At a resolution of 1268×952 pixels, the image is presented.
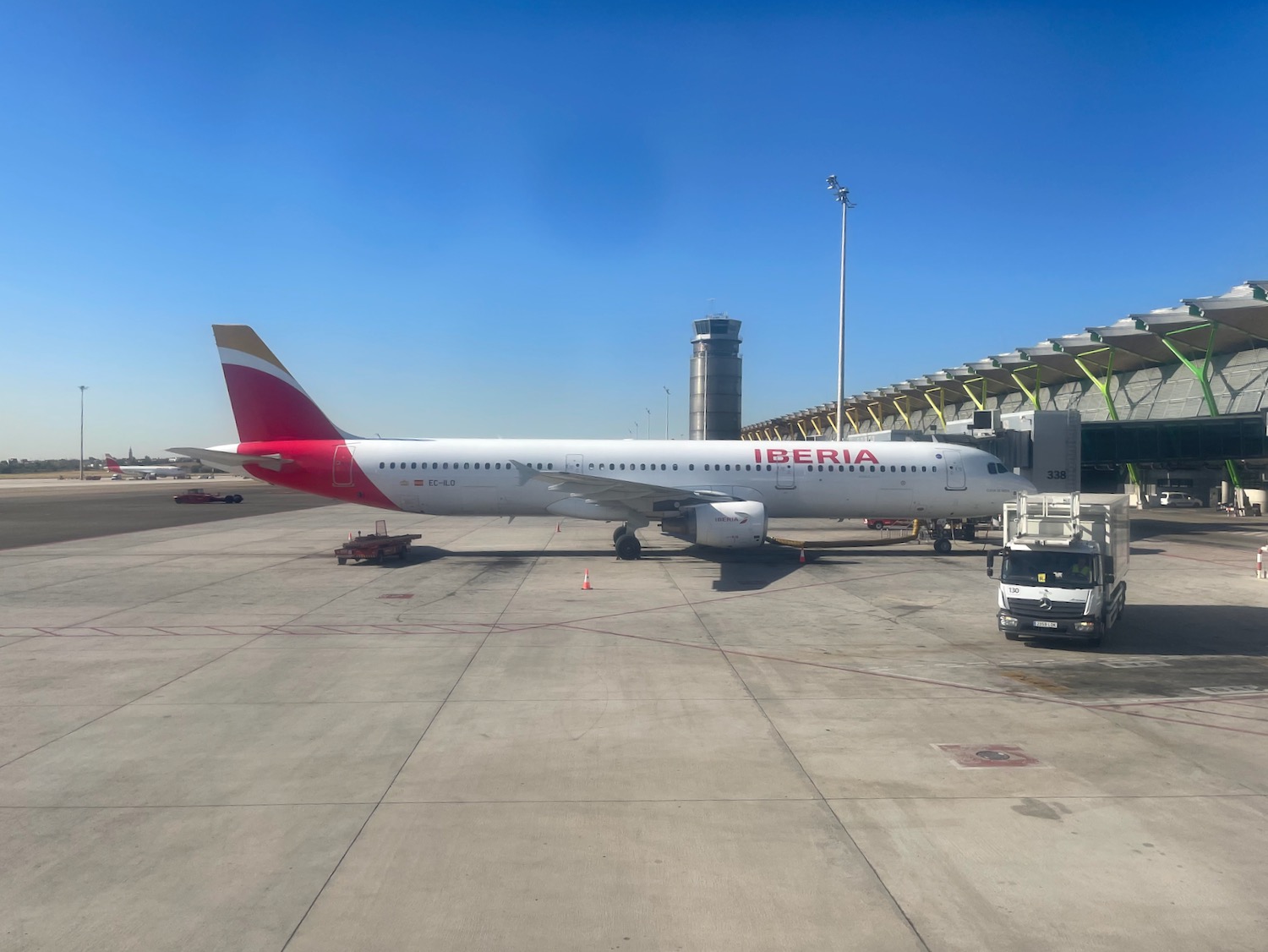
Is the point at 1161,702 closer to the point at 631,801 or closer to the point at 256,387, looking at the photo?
the point at 631,801

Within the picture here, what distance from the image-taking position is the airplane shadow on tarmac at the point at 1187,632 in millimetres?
13742

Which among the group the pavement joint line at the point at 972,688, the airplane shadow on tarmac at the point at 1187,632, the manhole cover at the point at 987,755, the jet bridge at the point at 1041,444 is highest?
the jet bridge at the point at 1041,444

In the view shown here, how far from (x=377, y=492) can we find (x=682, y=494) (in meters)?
10.1

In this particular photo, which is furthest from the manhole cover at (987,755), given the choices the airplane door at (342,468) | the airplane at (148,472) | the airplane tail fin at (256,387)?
the airplane at (148,472)

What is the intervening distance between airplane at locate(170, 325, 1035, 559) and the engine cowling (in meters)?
1.93

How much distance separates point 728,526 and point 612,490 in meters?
3.73

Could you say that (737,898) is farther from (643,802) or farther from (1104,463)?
(1104,463)

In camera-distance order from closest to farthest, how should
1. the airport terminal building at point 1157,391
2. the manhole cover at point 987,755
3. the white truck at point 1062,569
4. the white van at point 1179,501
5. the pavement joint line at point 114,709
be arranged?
the manhole cover at point 987,755, the pavement joint line at point 114,709, the white truck at point 1062,569, the airport terminal building at point 1157,391, the white van at point 1179,501

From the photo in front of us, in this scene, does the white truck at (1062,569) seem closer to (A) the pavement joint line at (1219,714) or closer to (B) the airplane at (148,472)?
(A) the pavement joint line at (1219,714)

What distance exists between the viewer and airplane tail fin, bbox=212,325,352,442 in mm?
25781

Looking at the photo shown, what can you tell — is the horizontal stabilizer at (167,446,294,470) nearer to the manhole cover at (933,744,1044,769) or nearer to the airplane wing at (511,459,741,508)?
the airplane wing at (511,459,741,508)

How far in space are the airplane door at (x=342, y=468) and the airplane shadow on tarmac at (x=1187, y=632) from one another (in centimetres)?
2036

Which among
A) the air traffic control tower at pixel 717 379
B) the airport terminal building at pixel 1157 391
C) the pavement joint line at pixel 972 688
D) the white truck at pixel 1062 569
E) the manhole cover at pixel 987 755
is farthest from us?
the air traffic control tower at pixel 717 379

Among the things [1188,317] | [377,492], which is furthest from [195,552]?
[1188,317]
